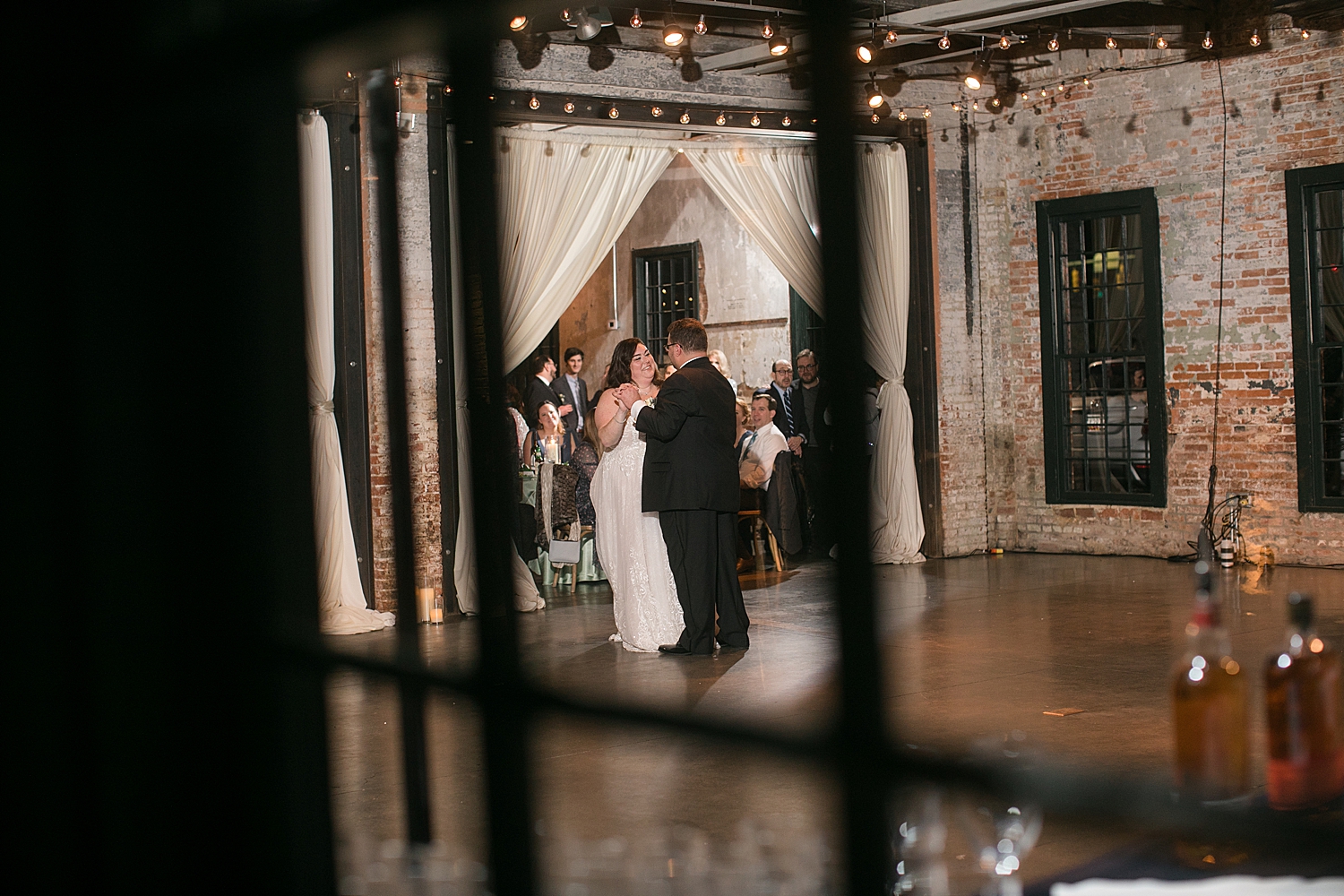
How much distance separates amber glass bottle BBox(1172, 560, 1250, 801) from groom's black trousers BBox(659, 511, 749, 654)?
5.54 meters

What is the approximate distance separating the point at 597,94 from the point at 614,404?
Answer: 3233 mm

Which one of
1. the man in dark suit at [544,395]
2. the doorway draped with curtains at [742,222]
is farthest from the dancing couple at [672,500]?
the man in dark suit at [544,395]

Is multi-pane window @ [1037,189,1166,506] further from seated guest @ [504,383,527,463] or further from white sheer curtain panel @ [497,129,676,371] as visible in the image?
seated guest @ [504,383,527,463]

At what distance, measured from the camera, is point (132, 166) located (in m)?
1.88

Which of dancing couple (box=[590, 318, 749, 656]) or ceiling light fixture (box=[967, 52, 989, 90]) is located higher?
ceiling light fixture (box=[967, 52, 989, 90])

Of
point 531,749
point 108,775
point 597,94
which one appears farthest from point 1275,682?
point 597,94

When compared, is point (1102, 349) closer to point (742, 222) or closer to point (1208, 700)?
point (742, 222)

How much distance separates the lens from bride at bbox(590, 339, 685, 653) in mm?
7297

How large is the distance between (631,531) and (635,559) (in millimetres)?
154

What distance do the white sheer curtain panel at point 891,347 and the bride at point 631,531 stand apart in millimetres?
3905

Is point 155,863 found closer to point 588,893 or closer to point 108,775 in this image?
point 108,775

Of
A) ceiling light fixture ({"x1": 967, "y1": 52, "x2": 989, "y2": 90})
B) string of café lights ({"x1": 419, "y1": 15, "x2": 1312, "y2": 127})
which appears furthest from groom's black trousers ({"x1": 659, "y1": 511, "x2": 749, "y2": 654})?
ceiling light fixture ({"x1": 967, "y1": 52, "x2": 989, "y2": 90})

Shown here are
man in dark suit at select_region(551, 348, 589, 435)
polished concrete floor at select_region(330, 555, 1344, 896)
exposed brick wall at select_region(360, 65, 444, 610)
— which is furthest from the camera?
man in dark suit at select_region(551, 348, 589, 435)

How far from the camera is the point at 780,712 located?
5723 mm
